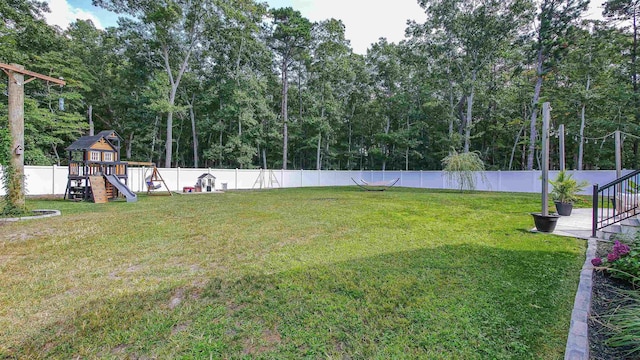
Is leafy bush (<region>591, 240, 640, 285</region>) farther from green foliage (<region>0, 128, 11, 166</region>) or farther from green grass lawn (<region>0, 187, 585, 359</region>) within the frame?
green foliage (<region>0, 128, 11, 166</region>)

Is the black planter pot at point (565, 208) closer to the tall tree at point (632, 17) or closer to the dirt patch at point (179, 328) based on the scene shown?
the dirt patch at point (179, 328)

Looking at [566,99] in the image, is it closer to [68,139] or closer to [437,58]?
[437,58]

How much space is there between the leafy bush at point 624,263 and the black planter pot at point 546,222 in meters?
1.68

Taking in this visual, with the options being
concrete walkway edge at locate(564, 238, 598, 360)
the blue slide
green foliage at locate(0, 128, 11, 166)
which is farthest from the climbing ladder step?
concrete walkway edge at locate(564, 238, 598, 360)

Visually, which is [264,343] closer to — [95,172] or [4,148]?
[4,148]

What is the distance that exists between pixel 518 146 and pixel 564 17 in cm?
1056

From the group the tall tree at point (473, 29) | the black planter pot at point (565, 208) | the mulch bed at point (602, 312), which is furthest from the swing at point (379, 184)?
the mulch bed at point (602, 312)

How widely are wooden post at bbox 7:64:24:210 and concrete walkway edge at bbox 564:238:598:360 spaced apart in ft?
28.2

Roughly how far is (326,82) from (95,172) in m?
15.9

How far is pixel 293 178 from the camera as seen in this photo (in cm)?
1797

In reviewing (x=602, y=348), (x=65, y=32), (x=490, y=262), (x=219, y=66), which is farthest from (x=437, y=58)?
(x=65, y=32)

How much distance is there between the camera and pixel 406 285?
246cm

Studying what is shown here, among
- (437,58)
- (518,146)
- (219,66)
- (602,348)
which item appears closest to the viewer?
(602,348)

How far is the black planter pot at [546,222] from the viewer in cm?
445
